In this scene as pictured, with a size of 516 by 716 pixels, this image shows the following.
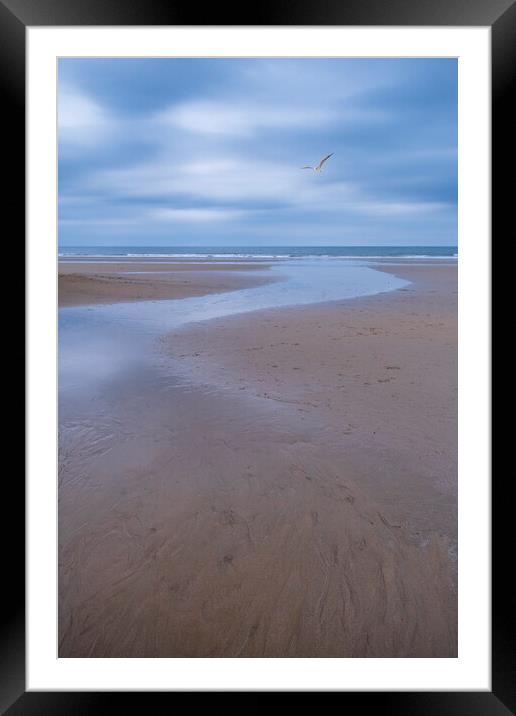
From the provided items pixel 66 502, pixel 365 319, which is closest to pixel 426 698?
pixel 66 502

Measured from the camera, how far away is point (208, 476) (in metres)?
2.41

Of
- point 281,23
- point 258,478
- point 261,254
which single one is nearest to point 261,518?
point 258,478

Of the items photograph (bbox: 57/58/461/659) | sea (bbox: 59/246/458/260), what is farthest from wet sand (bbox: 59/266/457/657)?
sea (bbox: 59/246/458/260)

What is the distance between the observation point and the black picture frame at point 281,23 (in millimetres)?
1201

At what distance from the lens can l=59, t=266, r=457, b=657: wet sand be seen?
59.6 inches

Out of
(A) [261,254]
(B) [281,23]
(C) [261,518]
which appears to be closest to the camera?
(B) [281,23]

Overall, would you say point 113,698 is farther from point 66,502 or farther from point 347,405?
point 347,405

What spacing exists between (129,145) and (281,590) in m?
38.1

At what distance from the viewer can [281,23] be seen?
123cm

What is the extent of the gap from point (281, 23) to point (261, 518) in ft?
5.91

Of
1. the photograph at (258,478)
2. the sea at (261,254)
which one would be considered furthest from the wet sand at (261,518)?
the sea at (261,254)

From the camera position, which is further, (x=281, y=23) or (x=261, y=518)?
(x=261, y=518)

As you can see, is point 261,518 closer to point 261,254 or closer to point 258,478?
point 258,478

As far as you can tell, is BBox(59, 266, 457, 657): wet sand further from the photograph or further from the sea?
the sea
